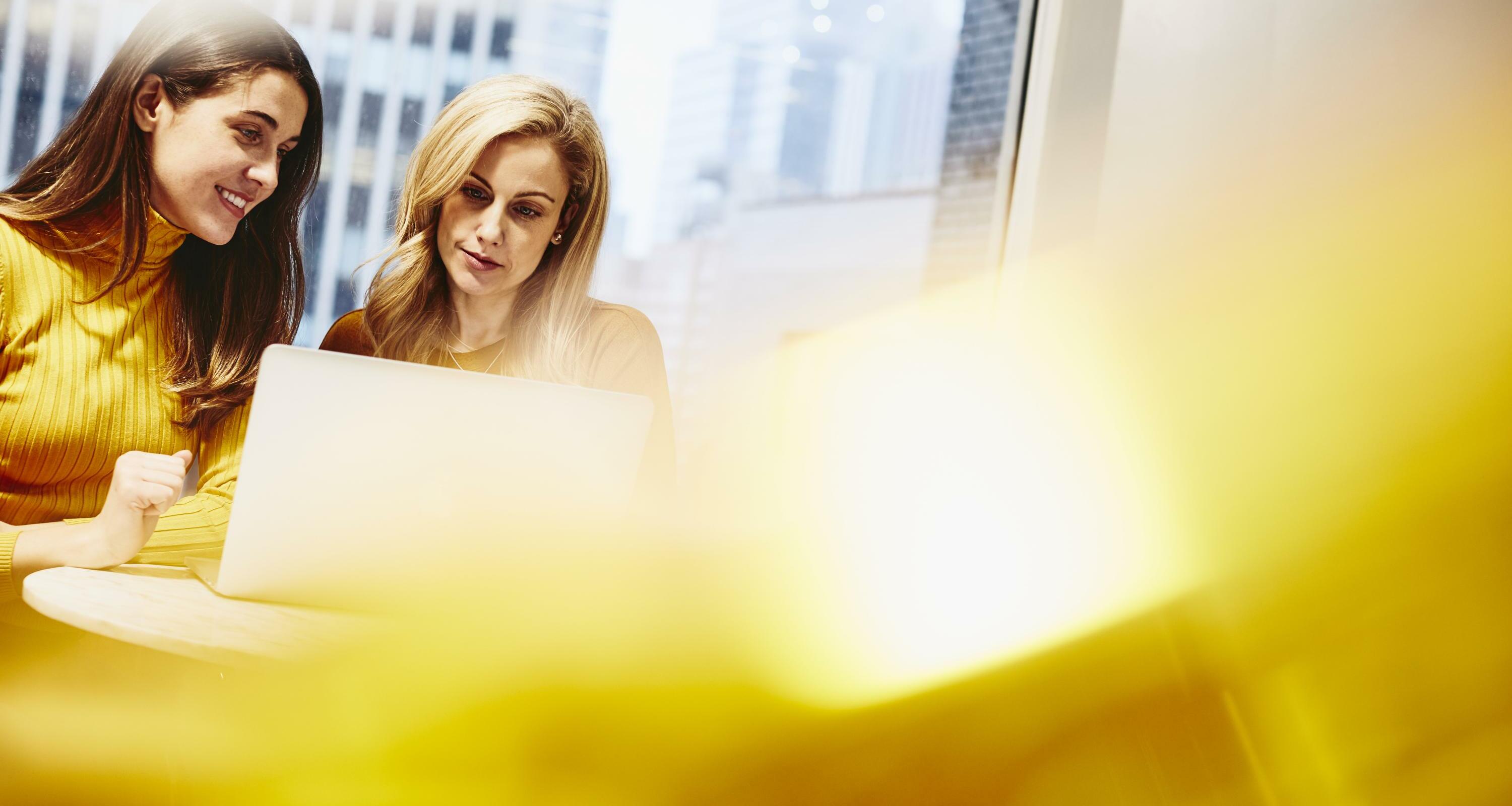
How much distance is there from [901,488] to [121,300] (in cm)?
133

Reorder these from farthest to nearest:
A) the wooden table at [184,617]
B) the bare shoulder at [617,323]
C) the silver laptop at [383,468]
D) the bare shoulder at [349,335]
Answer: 1. the bare shoulder at [617,323]
2. the bare shoulder at [349,335]
3. the silver laptop at [383,468]
4. the wooden table at [184,617]

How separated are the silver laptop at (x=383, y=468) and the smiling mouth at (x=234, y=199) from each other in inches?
13.6

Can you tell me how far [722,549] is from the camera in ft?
6.56

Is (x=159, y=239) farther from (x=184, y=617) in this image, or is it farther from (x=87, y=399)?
(x=184, y=617)

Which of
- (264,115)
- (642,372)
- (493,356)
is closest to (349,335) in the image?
(493,356)

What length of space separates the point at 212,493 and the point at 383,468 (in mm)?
397

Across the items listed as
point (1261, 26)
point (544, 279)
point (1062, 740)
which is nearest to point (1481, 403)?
point (1261, 26)

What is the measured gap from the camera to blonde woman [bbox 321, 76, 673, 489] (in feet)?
4.92

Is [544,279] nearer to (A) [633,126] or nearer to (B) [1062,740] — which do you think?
(A) [633,126]

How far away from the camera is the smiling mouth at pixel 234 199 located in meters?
1.37

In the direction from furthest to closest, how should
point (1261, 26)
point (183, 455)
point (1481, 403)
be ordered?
point (1481, 403), point (1261, 26), point (183, 455)

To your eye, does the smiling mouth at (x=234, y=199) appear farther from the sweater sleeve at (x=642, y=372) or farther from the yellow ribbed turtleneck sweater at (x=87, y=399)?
the sweater sleeve at (x=642, y=372)

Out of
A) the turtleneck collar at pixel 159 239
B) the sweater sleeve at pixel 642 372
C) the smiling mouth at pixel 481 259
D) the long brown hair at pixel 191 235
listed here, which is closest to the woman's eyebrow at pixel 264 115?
the long brown hair at pixel 191 235

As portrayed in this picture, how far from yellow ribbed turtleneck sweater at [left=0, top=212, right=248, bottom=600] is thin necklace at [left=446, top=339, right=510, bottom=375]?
28cm
